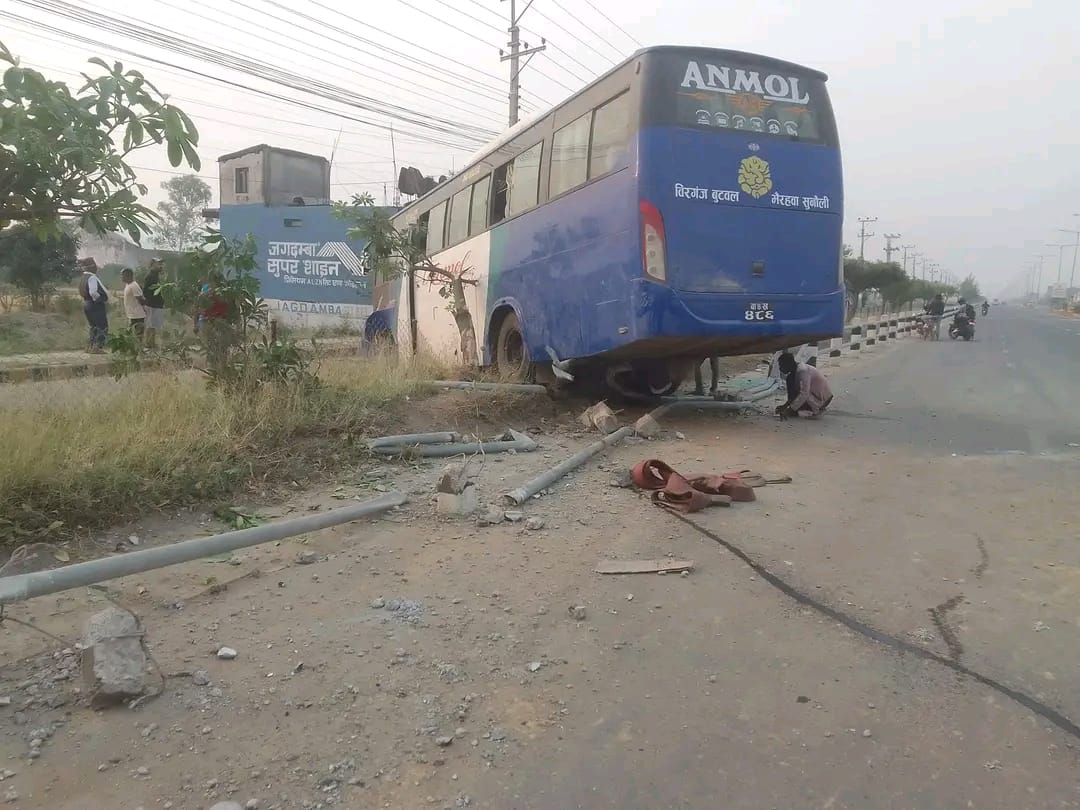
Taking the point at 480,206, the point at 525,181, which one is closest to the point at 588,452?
the point at 525,181

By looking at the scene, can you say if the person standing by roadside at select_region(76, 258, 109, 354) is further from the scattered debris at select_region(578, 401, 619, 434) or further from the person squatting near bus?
the person squatting near bus

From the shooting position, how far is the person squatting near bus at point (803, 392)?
8711mm

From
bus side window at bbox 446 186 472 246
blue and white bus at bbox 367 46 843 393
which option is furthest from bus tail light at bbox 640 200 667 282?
bus side window at bbox 446 186 472 246

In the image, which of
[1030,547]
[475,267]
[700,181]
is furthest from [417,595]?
[475,267]

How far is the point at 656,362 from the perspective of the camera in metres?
8.78

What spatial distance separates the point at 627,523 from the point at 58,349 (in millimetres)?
13970

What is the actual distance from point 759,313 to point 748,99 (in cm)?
190

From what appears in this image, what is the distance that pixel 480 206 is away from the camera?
1025 centimetres

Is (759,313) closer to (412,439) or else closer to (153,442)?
(412,439)

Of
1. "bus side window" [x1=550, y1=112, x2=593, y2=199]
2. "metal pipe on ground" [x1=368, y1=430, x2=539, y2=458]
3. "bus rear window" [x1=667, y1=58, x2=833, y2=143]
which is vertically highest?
"bus rear window" [x1=667, y1=58, x2=833, y2=143]

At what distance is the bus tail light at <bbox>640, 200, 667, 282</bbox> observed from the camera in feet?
21.8

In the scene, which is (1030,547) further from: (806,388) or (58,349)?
(58,349)

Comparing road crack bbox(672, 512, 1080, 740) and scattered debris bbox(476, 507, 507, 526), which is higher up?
scattered debris bbox(476, 507, 507, 526)

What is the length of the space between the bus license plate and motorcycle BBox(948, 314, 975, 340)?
2202 centimetres
